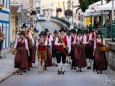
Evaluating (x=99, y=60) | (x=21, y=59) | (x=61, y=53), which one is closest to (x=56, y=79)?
(x=61, y=53)

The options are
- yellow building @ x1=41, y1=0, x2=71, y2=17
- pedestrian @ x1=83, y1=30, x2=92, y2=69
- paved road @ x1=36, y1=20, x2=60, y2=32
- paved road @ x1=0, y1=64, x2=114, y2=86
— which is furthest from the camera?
yellow building @ x1=41, y1=0, x2=71, y2=17

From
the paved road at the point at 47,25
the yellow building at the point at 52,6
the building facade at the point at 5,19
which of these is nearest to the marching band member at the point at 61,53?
the building facade at the point at 5,19

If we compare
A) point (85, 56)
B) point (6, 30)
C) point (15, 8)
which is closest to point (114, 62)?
point (85, 56)

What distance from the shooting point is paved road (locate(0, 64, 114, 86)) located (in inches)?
686

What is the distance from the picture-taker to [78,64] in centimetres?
2264

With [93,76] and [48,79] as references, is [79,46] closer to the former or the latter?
[93,76]

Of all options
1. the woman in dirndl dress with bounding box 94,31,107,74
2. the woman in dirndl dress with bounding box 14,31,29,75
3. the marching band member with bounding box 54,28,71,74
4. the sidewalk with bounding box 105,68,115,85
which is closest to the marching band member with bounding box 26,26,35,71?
the woman in dirndl dress with bounding box 14,31,29,75

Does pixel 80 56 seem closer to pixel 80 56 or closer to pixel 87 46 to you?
pixel 80 56

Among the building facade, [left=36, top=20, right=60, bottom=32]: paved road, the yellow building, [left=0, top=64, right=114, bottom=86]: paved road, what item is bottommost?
[left=0, top=64, right=114, bottom=86]: paved road

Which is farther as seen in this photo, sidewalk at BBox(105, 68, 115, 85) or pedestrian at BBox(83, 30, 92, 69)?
pedestrian at BBox(83, 30, 92, 69)

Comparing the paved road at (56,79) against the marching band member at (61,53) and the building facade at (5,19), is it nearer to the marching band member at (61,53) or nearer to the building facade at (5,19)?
the marching band member at (61,53)

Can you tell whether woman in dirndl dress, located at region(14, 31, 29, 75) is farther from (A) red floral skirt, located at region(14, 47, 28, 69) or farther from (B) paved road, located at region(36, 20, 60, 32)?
(B) paved road, located at region(36, 20, 60, 32)

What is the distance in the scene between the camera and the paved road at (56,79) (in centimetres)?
1742

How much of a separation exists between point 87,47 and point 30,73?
12.1 feet
